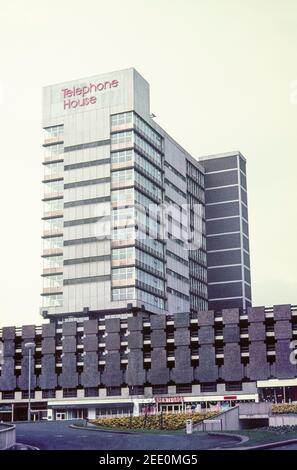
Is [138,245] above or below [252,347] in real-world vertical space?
above

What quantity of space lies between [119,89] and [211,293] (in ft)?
170

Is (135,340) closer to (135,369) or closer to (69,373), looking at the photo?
(135,369)

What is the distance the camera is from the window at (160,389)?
11033cm

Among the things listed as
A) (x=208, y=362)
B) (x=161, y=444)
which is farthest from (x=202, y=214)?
(x=161, y=444)

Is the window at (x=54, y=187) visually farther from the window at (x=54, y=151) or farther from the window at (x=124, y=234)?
the window at (x=124, y=234)

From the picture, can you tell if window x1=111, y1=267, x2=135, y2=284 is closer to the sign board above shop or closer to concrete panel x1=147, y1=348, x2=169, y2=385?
concrete panel x1=147, y1=348, x2=169, y2=385

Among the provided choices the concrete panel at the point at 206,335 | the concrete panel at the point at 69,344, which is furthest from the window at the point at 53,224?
the concrete panel at the point at 206,335

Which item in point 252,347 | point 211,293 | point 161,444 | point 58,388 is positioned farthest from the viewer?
point 211,293

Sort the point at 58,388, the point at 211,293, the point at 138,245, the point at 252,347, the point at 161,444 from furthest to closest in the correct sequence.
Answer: the point at 211,293 → the point at 138,245 → the point at 58,388 → the point at 252,347 → the point at 161,444

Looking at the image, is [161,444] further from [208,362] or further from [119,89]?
[119,89]

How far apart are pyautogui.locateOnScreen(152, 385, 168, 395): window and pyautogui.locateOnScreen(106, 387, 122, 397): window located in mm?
5669

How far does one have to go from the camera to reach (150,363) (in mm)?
112188

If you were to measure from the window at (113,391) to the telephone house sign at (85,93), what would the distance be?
168 feet

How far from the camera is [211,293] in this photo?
157m
